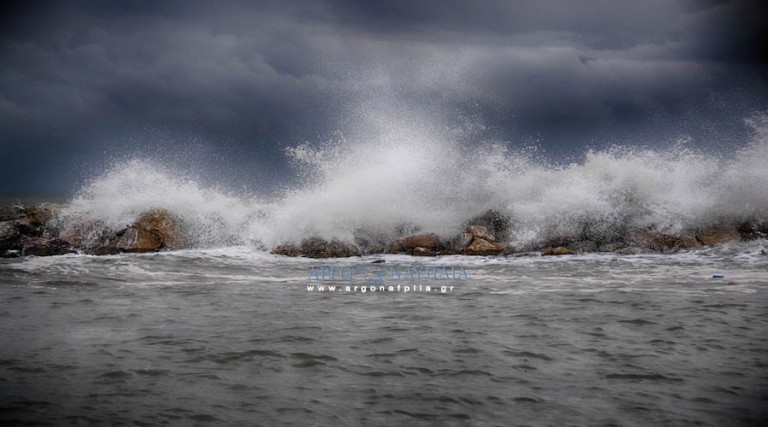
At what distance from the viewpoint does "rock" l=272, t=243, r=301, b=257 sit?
14383 millimetres

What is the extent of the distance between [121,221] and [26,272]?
5.04 m

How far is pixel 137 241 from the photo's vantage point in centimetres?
1430

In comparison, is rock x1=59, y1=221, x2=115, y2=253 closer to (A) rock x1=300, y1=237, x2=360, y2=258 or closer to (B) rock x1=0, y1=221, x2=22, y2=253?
(B) rock x1=0, y1=221, x2=22, y2=253

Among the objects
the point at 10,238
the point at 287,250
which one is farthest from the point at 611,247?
the point at 10,238

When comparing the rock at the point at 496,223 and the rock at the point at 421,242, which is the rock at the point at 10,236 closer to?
the rock at the point at 421,242

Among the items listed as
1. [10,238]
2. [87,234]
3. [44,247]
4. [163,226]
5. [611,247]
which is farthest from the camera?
[163,226]

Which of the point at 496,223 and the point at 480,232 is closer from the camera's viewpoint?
the point at 480,232

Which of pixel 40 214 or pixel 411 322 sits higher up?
pixel 40 214

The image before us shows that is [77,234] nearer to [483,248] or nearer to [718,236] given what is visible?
[483,248]

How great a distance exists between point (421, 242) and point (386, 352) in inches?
363

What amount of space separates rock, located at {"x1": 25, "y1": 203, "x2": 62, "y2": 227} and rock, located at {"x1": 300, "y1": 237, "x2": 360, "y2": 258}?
667cm

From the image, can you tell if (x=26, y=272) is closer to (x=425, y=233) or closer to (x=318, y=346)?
(x=318, y=346)

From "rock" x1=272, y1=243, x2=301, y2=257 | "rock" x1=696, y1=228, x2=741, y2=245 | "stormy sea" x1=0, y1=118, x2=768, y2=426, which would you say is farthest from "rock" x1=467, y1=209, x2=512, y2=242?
"rock" x1=272, y1=243, x2=301, y2=257

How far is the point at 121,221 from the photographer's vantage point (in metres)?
15.3
